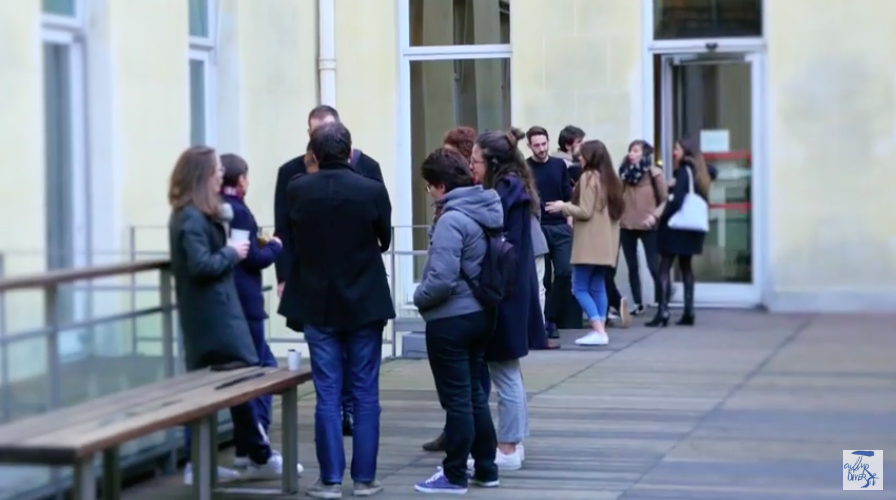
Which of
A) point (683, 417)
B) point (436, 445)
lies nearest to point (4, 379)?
point (436, 445)

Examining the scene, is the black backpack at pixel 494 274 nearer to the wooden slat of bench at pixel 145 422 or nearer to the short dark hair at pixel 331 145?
the short dark hair at pixel 331 145

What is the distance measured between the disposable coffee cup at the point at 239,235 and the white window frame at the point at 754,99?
8339 millimetres

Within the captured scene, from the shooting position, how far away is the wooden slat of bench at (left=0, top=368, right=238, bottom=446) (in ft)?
19.8

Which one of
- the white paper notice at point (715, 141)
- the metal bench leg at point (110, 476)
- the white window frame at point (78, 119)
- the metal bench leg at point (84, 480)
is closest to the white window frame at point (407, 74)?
the white paper notice at point (715, 141)

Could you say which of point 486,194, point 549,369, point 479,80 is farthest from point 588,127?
point 486,194

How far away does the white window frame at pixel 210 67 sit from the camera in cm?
1270

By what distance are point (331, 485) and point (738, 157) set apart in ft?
30.5

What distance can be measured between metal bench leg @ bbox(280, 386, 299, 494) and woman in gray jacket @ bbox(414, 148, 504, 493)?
73 cm

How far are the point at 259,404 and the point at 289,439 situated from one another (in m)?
0.88

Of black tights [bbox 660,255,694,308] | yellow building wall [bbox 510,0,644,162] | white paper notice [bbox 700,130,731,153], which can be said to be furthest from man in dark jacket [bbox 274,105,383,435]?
white paper notice [bbox 700,130,731,153]

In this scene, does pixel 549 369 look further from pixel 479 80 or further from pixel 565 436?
pixel 479 80

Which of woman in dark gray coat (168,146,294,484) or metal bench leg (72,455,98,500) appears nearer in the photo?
metal bench leg (72,455,98,500)

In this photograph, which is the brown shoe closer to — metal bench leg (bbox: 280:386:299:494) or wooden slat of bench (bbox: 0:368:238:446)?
metal bench leg (bbox: 280:386:299:494)

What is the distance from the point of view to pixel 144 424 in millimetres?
6102
